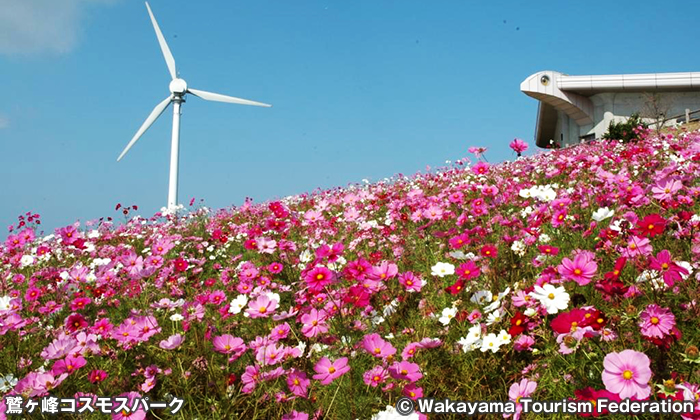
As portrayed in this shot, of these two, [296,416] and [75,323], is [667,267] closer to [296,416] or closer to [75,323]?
[296,416]

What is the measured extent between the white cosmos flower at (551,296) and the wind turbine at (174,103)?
17.2m

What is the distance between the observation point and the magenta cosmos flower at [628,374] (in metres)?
1.39

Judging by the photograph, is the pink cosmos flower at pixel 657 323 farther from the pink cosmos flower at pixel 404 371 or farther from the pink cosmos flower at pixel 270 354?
the pink cosmos flower at pixel 270 354

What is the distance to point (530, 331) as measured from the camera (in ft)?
7.60

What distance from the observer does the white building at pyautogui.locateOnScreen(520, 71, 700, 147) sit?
37.1 meters

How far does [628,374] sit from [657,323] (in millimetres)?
497

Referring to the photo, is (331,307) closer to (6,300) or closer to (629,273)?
(629,273)

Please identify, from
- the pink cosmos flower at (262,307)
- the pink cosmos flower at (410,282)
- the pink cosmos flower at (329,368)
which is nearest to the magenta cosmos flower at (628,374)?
the pink cosmos flower at (329,368)

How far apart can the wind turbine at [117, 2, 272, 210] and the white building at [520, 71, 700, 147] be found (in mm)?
29946

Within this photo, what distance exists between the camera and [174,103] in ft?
67.6

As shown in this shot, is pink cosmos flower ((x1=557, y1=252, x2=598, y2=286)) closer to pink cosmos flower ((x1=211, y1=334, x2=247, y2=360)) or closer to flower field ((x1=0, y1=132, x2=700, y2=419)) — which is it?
flower field ((x1=0, y1=132, x2=700, y2=419))

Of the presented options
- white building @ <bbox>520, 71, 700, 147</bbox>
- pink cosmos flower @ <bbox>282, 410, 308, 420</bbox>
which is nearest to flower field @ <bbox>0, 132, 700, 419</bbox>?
pink cosmos flower @ <bbox>282, 410, 308, 420</bbox>

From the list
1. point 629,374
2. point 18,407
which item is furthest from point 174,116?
point 629,374

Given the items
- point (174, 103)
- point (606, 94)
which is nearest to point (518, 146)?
point (174, 103)
